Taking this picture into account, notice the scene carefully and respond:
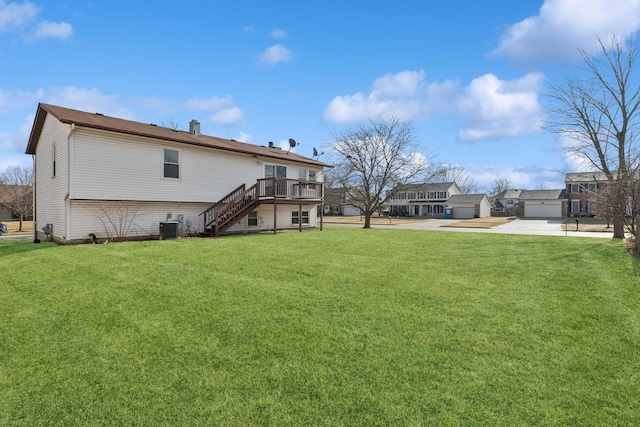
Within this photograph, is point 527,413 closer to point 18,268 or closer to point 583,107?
point 18,268

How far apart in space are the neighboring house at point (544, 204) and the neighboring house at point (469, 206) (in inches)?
221

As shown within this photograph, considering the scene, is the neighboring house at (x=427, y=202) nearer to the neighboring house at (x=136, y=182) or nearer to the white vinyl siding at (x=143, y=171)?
the neighboring house at (x=136, y=182)

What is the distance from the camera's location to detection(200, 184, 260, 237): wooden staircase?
15750 millimetres

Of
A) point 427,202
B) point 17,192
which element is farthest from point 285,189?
point 427,202

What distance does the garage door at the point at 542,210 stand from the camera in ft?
163

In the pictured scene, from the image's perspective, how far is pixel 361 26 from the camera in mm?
14789

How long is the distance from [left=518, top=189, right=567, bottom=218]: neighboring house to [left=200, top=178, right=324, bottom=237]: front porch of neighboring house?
1819 inches

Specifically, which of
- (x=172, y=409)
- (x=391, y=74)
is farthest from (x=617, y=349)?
(x=391, y=74)

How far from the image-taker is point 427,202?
6050 centimetres

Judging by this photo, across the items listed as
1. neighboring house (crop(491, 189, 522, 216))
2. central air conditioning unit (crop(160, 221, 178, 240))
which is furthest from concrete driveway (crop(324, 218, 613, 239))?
neighboring house (crop(491, 189, 522, 216))

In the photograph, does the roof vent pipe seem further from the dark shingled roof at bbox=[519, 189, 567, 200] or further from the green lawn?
the dark shingled roof at bbox=[519, 189, 567, 200]

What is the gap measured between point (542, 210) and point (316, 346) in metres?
58.2

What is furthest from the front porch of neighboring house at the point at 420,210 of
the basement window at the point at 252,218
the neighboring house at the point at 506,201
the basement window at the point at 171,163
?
the basement window at the point at 171,163

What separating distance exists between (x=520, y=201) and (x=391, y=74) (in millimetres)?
46979
